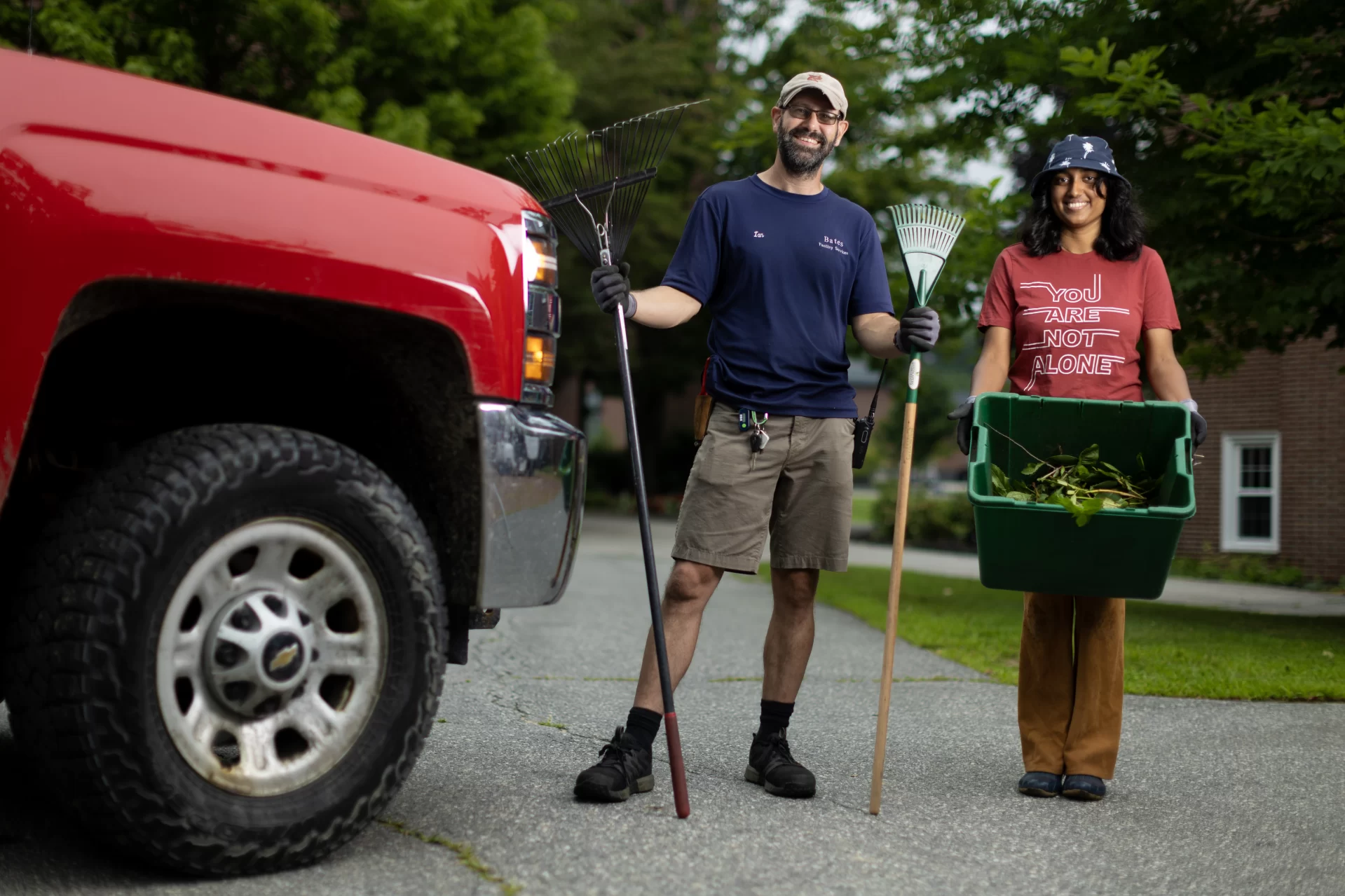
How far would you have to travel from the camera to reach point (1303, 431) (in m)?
17.2

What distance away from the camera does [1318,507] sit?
1705 cm

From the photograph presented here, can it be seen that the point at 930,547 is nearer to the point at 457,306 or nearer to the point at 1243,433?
the point at 1243,433

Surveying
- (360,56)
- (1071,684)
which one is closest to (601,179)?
(1071,684)

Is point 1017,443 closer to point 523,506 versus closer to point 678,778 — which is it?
point 678,778

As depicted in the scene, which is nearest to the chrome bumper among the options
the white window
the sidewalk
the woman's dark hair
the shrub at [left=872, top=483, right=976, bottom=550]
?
the woman's dark hair

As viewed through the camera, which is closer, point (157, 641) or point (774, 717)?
point (157, 641)

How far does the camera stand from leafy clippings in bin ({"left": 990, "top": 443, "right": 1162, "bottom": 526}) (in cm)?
405

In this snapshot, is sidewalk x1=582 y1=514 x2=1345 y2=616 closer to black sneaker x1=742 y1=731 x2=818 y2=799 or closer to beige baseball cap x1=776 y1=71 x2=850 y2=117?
black sneaker x1=742 y1=731 x2=818 y2=799

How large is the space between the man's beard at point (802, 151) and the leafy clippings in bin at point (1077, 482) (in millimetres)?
1086

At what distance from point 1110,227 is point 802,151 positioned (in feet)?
3.51

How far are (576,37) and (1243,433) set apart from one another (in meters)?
13.1

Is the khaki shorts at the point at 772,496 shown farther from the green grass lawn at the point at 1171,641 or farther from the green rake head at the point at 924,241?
the green grass lawn at the point at 1171,641

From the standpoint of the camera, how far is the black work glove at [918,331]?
13.0ft

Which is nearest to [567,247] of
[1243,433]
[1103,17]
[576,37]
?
[576,37]
